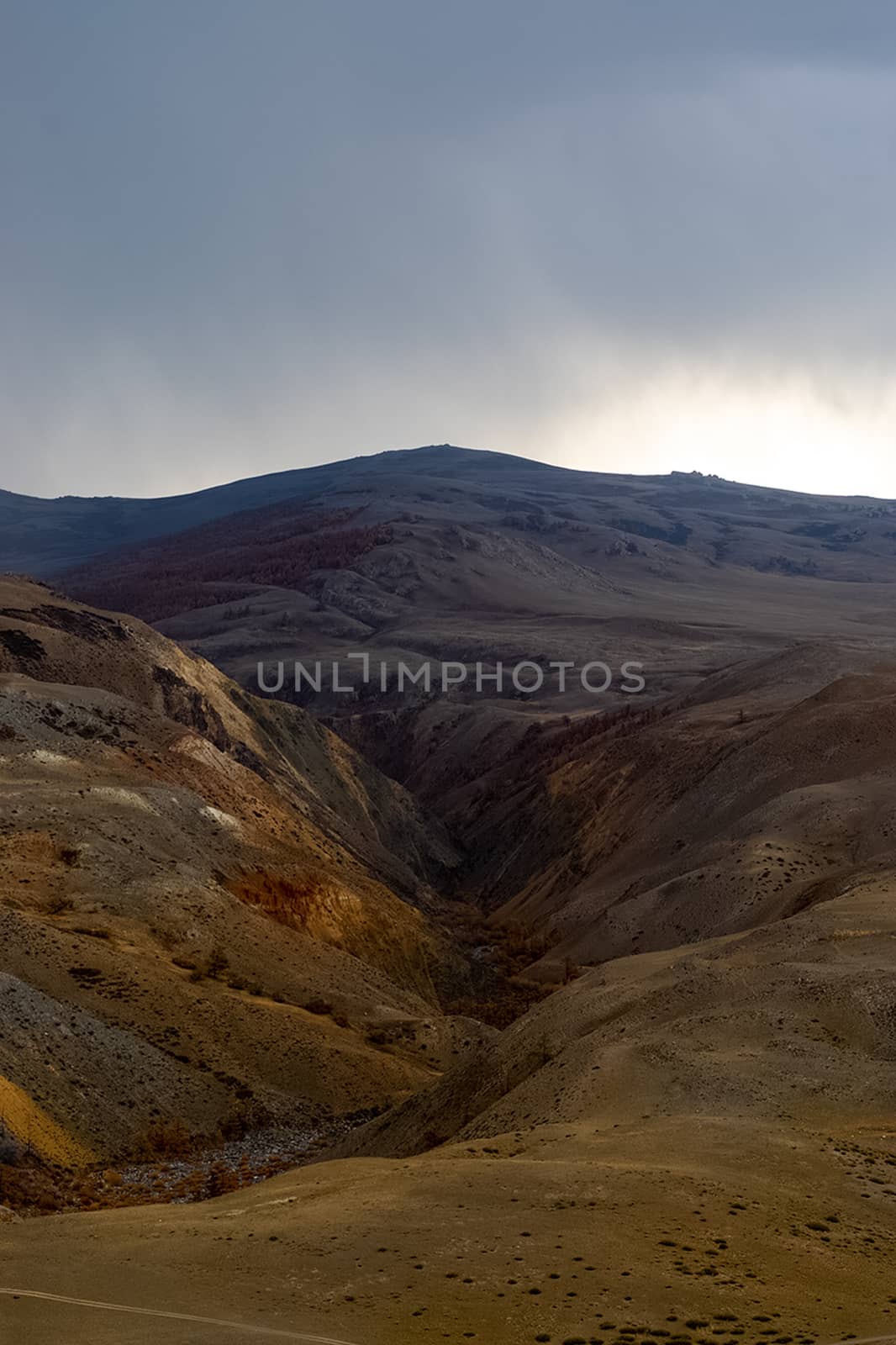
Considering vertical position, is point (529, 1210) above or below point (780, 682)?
below

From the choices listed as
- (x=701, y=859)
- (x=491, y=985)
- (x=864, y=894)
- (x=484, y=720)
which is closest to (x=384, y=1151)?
(x=864, y=894)

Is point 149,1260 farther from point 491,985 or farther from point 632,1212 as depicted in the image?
point 491,985

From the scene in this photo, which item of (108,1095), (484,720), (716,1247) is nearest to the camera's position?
(716,1247)

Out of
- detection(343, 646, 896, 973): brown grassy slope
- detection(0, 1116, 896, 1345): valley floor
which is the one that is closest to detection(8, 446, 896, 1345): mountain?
detection(0, 1116, 896, 1345): valley floor

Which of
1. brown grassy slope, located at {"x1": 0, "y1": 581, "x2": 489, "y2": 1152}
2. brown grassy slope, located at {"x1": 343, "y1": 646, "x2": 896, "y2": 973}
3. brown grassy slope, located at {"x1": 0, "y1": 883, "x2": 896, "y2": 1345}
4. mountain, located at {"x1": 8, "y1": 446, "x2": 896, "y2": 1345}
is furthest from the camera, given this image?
brown grassy slope, located at {"x1": 343, "y1": 646, "x2": 896, "y2": 973}

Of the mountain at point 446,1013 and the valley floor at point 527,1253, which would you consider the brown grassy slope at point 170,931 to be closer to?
the mountain at point 446,1013

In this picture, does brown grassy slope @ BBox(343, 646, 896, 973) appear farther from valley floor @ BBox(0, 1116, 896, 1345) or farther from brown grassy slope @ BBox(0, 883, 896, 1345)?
valley floor @ BBox(0, 1116, 896, 1345)

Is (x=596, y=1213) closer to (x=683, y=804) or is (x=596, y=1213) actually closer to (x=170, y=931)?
(x=170, y=931)

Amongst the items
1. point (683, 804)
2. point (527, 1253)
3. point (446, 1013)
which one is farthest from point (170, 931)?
point (683, 804)
